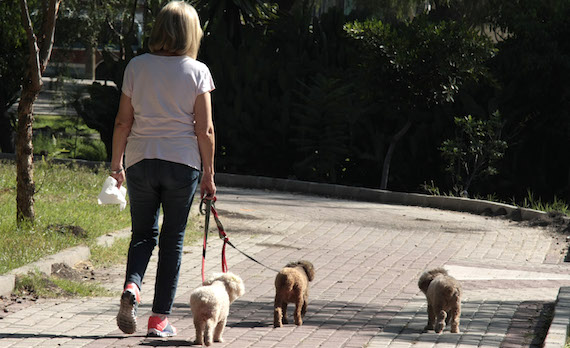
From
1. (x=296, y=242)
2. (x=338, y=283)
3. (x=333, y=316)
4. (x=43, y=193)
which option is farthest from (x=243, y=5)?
(x=333, y=316)

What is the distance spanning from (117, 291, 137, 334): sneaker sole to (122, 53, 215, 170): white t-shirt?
81 cm

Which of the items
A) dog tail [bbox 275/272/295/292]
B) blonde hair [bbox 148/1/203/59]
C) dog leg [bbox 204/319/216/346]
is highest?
blonde hair [bbox 148/1/203/59]

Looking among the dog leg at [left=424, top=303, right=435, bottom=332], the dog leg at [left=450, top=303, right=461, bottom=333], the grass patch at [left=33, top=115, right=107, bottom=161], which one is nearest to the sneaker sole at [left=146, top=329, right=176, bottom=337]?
the dog leg at [left=424, top=303, right=435, bottom=332]

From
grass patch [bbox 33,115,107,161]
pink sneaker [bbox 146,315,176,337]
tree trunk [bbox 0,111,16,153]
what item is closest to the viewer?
pink sneaker [bbox 146,315,176,337]

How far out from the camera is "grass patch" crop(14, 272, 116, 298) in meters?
6.91

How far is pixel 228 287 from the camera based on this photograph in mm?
5648

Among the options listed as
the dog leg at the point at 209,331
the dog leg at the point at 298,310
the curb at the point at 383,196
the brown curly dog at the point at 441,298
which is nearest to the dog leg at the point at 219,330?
the dog leg at the point at 209,331

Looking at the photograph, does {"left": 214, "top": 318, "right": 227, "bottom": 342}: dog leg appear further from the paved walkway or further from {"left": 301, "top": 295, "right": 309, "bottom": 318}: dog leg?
{"left": 301, "top": 295, "right": 309, "bottom": 318}: dog leg

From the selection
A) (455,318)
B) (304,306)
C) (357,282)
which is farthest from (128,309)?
(357,282)

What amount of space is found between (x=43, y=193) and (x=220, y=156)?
24.9 feet

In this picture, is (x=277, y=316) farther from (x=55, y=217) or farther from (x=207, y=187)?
(x=55, y=217)

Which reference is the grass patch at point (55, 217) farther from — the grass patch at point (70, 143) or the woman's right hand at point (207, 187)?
the grass patch at point (70, 143)

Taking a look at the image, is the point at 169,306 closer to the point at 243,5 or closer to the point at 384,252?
the point at 384,252

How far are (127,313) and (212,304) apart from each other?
1.73 feet
